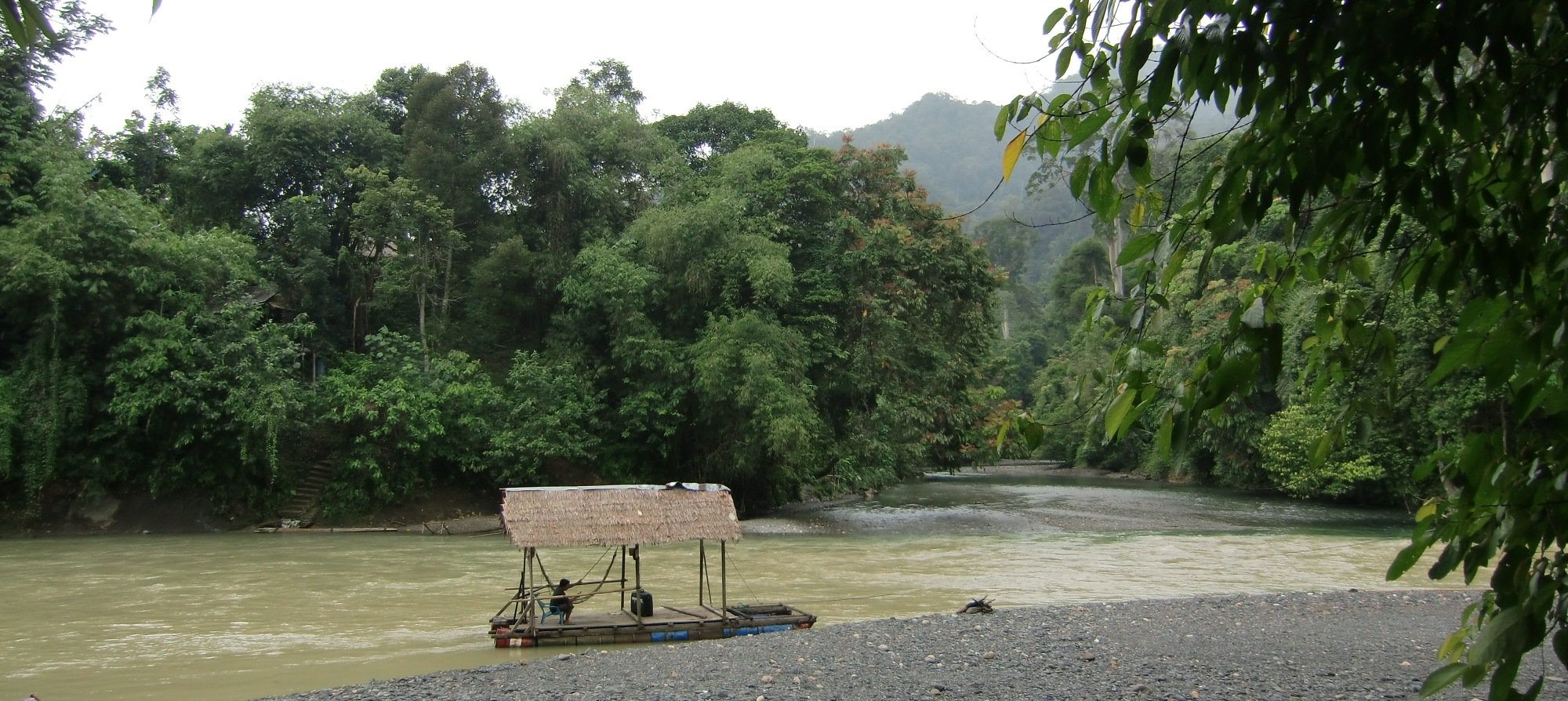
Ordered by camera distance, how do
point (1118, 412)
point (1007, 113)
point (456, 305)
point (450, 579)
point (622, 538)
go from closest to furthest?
1. point (1118, 412)
2. point (1007, 113)
3. point (622, 538)
4. point (450, 579)
5. point (456, 305)

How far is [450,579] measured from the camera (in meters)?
15.4

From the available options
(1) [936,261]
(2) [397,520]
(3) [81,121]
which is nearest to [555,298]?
(2) [397,520]

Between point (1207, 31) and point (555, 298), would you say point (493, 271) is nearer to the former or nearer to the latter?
point (555, 298)

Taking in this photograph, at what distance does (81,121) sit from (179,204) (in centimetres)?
282

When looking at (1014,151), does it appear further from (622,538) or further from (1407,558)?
(622,538)

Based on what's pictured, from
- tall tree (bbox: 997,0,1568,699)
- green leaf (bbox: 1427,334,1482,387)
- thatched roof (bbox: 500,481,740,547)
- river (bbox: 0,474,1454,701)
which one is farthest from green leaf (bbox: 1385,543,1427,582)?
river (bbox: 0,474,1454,701)

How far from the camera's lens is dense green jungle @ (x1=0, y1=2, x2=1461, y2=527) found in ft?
69.5

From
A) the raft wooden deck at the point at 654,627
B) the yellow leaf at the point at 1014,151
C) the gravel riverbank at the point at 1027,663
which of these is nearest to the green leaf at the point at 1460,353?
the yellow leaf at the point at 1014,151

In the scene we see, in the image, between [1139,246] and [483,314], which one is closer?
A: [1139,246]

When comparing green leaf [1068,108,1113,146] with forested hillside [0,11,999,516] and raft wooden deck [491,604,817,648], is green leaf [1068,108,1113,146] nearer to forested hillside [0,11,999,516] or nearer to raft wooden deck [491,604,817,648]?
raft wooden deck [491,604,817,648]

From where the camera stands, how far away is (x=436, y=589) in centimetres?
1441

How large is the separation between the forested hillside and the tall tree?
19.6 metres

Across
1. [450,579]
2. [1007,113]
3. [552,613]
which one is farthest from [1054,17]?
[450,579]

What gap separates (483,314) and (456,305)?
3.90 ft
